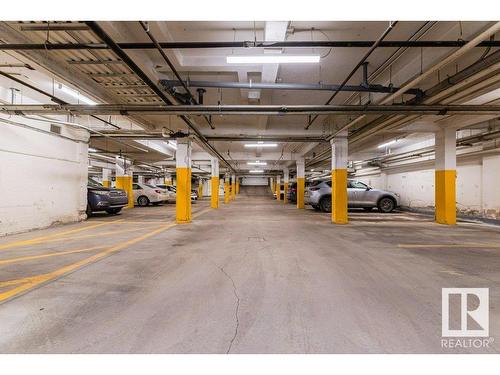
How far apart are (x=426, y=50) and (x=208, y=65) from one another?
381 centimetres

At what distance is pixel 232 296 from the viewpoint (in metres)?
2.21

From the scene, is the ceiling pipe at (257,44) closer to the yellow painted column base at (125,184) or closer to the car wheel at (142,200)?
the yellow painted column base at (125,184)

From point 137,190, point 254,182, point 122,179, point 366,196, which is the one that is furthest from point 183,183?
point 254,182

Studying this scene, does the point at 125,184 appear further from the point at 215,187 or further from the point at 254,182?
the point at 254,182

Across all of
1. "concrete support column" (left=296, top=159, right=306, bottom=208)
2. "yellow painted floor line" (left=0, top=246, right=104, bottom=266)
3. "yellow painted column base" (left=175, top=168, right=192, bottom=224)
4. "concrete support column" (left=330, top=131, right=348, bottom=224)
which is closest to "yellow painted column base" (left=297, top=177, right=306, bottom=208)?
"concrete support column" (left=296, top=159, right=306, bottom=208)

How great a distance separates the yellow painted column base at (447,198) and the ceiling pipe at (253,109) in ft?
9.48

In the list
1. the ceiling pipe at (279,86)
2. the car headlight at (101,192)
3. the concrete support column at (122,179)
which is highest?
the ceiling pipe at (279,86)

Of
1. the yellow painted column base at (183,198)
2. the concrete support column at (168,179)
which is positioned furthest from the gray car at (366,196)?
the concrete support column at (168,179)

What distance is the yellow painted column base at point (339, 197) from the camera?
7.53 meters

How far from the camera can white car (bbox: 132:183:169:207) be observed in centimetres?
1449
